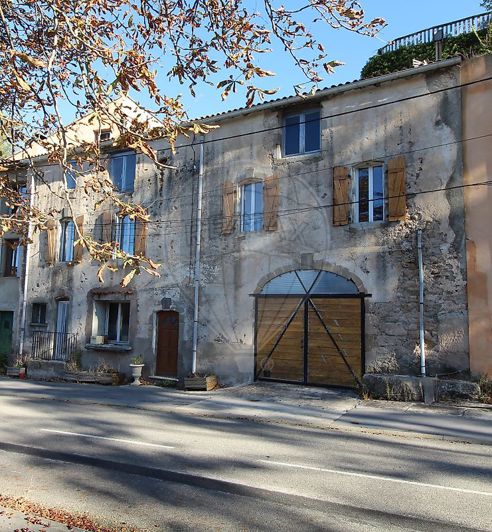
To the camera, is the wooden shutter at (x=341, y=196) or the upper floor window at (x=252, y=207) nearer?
the wooden shutter at (x=341, y=196)

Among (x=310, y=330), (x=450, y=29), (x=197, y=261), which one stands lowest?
(x=310, y=330)

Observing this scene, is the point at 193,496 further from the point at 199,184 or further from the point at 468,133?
the point at 199,184

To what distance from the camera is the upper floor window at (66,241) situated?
66.6 feet

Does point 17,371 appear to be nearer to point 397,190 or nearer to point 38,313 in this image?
point 38,313

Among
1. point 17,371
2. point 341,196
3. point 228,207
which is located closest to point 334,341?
point 341,196

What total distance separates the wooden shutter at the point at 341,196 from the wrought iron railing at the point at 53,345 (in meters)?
10.8

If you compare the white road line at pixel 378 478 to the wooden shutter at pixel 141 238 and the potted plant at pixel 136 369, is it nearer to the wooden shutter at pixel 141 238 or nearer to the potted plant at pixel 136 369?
the potted plant at pixel 136 369

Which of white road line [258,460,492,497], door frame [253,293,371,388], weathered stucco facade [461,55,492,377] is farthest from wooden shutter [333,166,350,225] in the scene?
white road line [258,460,492,497]

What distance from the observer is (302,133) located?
15.5m

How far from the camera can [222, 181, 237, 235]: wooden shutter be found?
1620 cm

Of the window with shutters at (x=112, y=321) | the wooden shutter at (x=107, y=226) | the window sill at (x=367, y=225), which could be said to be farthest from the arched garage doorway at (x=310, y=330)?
the wooden shutter at (x=107, y=226)

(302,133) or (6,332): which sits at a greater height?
(302,133)

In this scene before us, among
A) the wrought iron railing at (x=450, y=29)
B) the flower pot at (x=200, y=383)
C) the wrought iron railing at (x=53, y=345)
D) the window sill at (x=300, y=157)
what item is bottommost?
the flower pot at (x=200, y=383)

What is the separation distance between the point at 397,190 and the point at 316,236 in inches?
98.6
